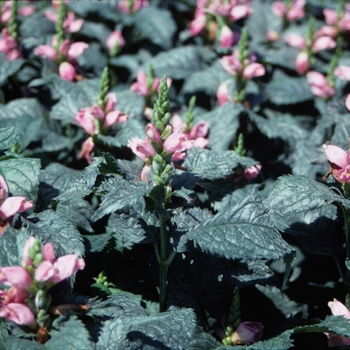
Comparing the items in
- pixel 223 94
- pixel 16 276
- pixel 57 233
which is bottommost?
pixel 223 94

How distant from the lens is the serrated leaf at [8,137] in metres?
1.62

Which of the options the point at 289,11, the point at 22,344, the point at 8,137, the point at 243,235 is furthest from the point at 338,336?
the point at 289,11

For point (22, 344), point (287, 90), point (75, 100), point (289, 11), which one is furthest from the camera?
point (289, 11)

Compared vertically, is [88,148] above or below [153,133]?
below

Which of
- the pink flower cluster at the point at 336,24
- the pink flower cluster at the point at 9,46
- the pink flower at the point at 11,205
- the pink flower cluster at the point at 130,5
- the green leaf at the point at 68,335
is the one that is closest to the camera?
the green leaf at the point at 68,335

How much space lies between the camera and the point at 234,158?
1763 millimetres

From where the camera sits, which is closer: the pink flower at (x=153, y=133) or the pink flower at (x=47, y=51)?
the pink flower at (x=153, y=133)

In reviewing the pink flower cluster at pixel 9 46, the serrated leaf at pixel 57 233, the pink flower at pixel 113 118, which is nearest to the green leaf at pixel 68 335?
the serrated leaf at pixel 57 233

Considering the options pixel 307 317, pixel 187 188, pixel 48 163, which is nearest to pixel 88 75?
Answer: pixel 48 163

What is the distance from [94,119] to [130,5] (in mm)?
1229

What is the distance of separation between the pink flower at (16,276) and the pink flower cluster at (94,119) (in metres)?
0.83

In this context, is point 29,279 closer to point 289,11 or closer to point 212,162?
point 212,162

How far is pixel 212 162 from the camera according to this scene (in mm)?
1732

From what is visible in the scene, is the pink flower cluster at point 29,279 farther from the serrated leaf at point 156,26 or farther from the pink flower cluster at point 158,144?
the serrated leaf at point 156,26
